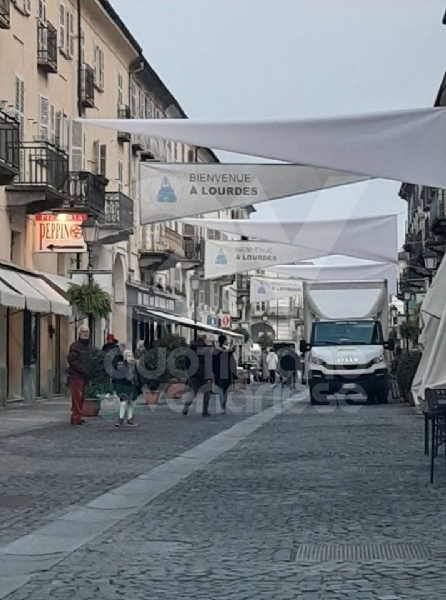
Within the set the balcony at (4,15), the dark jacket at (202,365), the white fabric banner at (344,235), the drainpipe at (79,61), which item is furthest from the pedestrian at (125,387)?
the drainpipe at (79,61)

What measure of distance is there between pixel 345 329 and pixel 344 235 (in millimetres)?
9274

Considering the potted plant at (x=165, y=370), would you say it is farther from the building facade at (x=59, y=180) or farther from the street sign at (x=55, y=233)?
the street sign at (x=55, y=233)

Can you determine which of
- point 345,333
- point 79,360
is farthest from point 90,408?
point 345,333

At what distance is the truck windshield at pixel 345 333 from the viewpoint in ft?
110

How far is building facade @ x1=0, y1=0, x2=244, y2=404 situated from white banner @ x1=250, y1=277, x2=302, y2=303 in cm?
499

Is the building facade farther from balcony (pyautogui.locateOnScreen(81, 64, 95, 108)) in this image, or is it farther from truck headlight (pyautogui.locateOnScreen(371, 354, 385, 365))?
truck headlight (pyautogui.locateOnScreen(371, 354, 385, 365))

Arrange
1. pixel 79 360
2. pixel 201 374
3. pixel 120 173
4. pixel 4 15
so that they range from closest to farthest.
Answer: pixel 79 360 < pixel 201 374 < pixel 4 15 < pixel 120 173

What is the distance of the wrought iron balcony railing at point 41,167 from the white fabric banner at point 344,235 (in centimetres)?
795

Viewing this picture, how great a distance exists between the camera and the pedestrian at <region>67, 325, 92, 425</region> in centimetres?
2356

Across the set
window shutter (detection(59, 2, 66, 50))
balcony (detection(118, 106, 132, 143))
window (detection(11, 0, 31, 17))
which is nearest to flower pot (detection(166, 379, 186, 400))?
window shutter (detection(59, 2, 66, 50))

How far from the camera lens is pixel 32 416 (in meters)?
26.8

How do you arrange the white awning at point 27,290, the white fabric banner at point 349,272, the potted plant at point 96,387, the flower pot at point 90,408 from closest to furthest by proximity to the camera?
1. the potted plant at point 96,387
2. the flower pot at point 90,408
3. the white awning at point 27,290
4. the white fabric banner at point 349,272

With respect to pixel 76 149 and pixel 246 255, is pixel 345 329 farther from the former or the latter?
pixel 76 149

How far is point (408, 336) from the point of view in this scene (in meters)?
39.1
